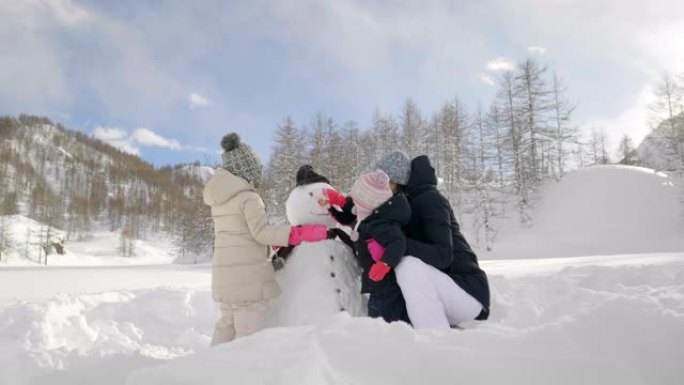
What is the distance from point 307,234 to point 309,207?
1.16 ft

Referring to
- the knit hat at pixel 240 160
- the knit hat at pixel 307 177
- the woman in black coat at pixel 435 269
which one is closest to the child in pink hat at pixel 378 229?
the woman in black coat at pixel 435 269

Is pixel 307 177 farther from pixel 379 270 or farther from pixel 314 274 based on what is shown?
pixel 379 270

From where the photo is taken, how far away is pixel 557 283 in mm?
5648

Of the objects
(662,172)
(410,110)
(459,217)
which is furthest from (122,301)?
(662,172)

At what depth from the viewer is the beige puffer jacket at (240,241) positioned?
3.12 metres

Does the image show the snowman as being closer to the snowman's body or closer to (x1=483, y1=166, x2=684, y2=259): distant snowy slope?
the snowman's body

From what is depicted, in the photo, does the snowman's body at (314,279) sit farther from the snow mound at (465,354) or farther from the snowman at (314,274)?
the snow mound at (465,354)

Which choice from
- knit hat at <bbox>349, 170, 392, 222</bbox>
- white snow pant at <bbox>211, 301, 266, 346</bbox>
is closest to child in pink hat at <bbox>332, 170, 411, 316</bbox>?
knit hat at <bbox>349, 170, 392, 222</bbox>

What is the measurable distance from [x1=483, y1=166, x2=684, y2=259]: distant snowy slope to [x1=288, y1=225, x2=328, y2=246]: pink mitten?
65.7 ft

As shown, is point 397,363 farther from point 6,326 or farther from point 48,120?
point 48,120

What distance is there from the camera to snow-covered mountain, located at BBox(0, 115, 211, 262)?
256 ft

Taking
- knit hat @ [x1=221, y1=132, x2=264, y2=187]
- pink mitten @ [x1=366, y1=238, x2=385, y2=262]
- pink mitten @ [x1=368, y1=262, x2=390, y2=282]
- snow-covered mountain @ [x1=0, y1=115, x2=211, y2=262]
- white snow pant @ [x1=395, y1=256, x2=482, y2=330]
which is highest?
snow-covered mountain @ [x1=0, y1=115, x2=211, y2=262]

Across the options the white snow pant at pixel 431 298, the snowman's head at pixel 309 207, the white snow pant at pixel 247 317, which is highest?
the snowman's head at pixel 309 207

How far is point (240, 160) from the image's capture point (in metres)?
3.46
